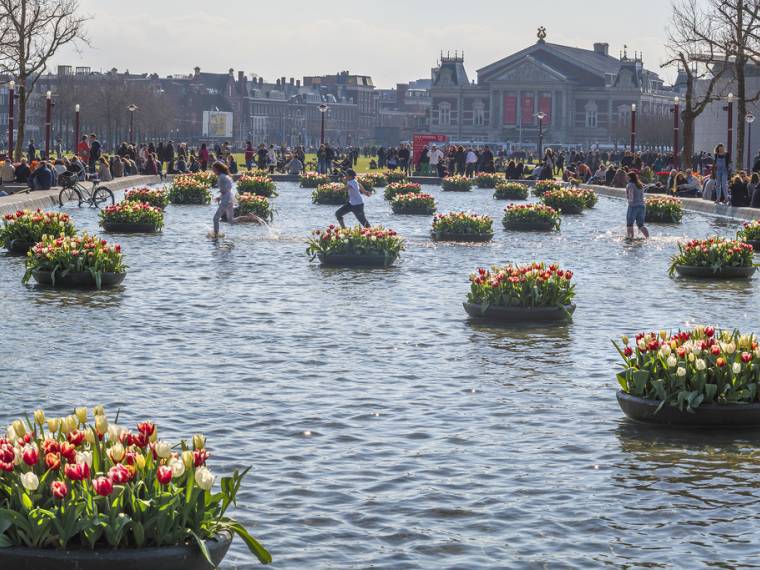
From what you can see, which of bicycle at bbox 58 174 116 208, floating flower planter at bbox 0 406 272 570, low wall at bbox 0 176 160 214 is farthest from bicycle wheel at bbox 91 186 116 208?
floating flower planter at bbox 0 406 272 570

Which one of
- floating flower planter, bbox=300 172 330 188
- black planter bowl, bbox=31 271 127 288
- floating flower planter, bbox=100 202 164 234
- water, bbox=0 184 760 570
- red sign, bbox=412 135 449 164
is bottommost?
water, bbox=0 184 760 570

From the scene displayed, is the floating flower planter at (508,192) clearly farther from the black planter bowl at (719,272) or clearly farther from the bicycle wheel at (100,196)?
the black planter bowl at (719,272)

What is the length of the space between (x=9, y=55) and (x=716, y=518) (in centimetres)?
5203

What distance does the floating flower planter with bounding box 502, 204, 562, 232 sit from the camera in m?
33.0

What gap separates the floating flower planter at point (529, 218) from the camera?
33.0 metres

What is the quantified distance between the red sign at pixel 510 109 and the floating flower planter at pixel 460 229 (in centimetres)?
13872

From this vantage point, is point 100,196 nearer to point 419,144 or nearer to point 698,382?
point 698,382

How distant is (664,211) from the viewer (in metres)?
36.1

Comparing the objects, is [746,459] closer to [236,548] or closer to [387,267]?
[236,548]

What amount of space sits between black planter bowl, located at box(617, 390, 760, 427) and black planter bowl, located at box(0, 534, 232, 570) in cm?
505

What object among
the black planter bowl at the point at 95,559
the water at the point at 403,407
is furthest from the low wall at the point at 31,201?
the black planter bowl at the point at 95,559

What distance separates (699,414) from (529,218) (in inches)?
890

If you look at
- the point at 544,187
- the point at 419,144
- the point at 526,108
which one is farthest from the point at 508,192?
the point at 526,108

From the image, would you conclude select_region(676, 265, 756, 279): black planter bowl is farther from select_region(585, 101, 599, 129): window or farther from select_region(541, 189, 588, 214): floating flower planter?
select_region(585, 101, 599, 129): window
